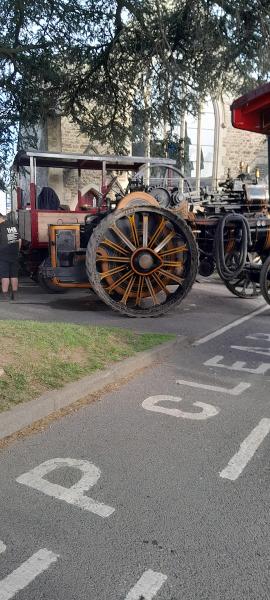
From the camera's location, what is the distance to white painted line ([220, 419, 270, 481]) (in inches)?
134

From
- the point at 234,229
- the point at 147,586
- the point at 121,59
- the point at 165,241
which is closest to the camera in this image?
the point at 147,586

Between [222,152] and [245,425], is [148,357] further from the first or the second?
[222,152]

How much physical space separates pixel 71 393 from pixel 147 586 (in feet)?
7.53

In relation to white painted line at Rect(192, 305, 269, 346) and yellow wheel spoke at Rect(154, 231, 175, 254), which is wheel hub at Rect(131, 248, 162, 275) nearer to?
yellow wheel spoke at Rect(154, 231, 175, 254)

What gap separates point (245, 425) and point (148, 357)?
174 cm

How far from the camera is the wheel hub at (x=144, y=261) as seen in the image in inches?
316

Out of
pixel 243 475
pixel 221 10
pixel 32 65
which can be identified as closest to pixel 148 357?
pixel 243 475

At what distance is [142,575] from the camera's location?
2.43m

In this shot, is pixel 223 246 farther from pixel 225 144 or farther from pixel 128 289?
pixel 225 144

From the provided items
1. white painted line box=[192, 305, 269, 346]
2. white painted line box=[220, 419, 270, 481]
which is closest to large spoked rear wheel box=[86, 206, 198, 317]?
white painted line box=[192, 305, 269, 346]

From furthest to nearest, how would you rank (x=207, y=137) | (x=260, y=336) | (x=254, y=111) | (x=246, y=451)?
(x=207, y=137), (x=254, y=111), (x=260, y=336), (x=246, y=451)

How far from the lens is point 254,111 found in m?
7.90

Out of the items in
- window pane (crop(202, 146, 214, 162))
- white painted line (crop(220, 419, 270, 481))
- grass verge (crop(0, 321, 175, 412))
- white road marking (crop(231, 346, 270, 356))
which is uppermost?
window pane (crop(202, 146, 214, 162))

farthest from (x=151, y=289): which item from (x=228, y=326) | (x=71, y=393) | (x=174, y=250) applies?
(x=71, y=393)
